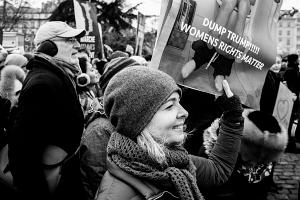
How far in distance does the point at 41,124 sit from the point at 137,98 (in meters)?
0.82

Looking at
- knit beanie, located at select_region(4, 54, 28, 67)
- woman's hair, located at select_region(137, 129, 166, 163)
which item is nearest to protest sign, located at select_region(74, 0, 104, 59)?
knit beanie, located at select_region(4, 54, 28, 67)

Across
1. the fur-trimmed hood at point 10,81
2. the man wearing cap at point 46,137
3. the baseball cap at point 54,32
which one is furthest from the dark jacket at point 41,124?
the fur-trimmed hood at point 10,81

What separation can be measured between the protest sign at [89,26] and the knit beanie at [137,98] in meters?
5.16

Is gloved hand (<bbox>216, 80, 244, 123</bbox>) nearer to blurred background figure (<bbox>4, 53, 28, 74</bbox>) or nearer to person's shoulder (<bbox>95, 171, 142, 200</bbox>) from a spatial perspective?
person's shoulder (<bbox>95, 171, 142, 200</bbox>)

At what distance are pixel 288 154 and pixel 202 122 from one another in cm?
445

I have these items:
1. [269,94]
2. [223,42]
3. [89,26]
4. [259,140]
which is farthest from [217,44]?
[89,26]

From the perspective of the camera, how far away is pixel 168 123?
1.60 m

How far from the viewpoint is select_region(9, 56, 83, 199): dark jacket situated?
207 centimetres

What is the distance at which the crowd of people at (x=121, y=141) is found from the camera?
152cm

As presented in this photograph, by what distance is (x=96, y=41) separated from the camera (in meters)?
6.91

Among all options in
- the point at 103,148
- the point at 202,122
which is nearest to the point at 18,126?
the point at 103,148

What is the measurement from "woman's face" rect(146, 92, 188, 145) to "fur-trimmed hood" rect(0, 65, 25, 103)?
278 centimetres

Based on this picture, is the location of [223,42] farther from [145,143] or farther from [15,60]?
[15,60]

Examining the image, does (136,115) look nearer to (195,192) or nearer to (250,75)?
(195,192)
